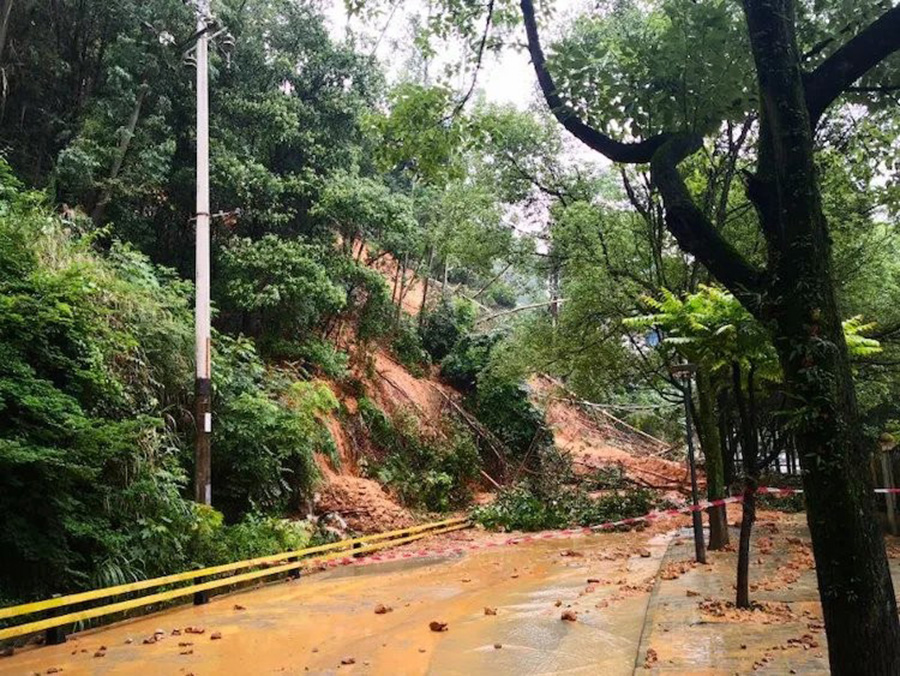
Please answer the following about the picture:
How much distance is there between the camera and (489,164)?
721 inches

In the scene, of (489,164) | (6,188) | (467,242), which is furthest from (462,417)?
(6,188)

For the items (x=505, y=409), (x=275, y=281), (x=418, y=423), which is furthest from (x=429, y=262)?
(x=275, y=281)

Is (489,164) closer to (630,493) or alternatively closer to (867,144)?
(630,493)

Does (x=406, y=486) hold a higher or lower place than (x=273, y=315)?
lower

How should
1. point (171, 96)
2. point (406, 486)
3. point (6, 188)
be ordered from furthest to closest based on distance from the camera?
point (406, 486) → point (171, 96) → point (6, 188)

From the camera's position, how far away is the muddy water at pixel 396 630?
20.5 ft

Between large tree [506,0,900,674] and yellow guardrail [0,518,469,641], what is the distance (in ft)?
22.7

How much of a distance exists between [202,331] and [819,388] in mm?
9734

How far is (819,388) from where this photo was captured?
3516mm

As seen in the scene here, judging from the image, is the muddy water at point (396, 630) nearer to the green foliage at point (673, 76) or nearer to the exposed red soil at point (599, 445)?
the green foliage at point (673, 76)

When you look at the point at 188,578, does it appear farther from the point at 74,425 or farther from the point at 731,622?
the point at 731,622

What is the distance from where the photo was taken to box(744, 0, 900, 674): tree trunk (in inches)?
136

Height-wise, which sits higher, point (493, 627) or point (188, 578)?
point (188, 578)

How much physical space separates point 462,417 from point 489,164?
953cm
